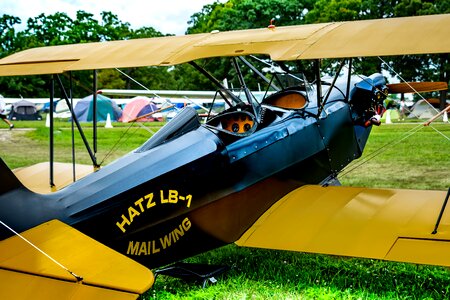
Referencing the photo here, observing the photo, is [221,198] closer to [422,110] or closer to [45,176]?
[45,176]

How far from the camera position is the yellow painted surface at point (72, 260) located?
3.33m

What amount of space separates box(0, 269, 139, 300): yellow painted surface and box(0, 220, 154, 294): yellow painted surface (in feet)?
0.11

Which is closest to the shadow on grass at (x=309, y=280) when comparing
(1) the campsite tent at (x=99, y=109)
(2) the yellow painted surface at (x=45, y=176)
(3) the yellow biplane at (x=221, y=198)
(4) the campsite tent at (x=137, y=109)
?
(3) the yellow biplane at (x=221, y=198)

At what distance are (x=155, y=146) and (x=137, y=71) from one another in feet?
163

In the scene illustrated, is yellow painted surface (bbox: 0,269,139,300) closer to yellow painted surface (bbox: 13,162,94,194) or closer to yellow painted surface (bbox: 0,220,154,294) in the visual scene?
yellow painted surface (bbox: 0,220,154,294)

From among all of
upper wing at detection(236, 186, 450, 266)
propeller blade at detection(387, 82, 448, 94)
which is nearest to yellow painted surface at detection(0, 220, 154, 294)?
upper wing at detection(236, 186, 450, 266)

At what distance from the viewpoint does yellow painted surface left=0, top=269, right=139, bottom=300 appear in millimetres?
3240

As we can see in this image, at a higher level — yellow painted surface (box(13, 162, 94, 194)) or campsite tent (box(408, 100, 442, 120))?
yellow painted surface (box(13, 162, 94, 194))

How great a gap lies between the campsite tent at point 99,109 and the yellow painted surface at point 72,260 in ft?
101

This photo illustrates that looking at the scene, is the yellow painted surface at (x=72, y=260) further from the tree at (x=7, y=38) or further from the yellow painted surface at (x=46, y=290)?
the tree at (x=7, y=38)

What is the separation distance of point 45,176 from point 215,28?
45028 millimetres

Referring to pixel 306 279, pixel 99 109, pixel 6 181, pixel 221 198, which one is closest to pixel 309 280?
pixel 306 279

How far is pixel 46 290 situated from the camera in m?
3.30

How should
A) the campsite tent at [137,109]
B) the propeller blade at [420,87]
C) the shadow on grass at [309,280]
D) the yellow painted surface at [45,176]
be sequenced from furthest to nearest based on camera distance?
the campsite tent at [137,109] → the propeller blade at [420,87] → the yellow painted surface at [45,176] → the shadow on grass at [309,280]
